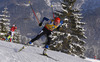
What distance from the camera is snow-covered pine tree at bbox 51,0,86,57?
16438 millimetres

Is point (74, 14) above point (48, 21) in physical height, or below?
above

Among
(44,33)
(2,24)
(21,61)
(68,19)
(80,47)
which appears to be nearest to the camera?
(21,61)

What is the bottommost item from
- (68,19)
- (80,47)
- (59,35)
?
(80,47)

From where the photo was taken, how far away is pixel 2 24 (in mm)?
28781

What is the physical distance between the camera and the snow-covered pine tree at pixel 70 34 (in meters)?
16.4

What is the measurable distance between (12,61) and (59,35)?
12846 millimetres

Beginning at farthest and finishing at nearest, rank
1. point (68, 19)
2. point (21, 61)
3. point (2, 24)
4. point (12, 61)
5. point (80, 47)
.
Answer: point (2, 24), point (68, 19), point (80, 47), point (21, 61), point (12, 61)

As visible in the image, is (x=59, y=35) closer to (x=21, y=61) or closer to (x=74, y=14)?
(x=74, y=14)

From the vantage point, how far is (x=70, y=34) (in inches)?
677

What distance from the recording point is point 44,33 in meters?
6.74

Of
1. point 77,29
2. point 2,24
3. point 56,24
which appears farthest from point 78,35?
point 2,24

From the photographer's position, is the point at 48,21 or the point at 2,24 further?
the point at 2,24

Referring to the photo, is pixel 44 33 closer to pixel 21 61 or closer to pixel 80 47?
pixel 21 61

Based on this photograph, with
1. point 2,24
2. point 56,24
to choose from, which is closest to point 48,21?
point 56,24
